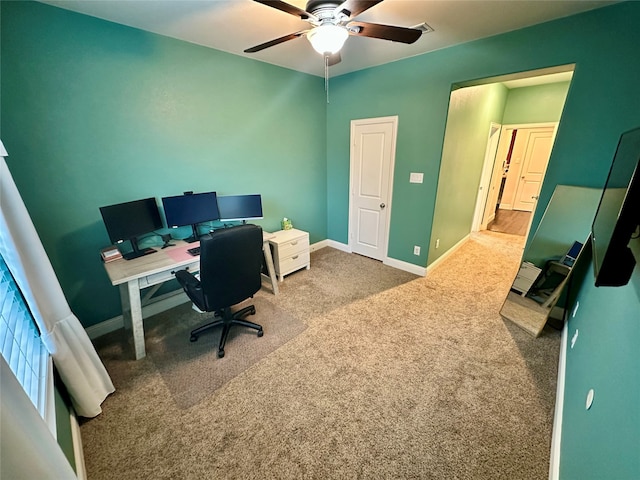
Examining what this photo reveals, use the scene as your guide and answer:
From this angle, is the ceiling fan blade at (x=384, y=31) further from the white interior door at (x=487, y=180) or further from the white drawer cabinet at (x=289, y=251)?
the white interior door at (x=487, y=180)

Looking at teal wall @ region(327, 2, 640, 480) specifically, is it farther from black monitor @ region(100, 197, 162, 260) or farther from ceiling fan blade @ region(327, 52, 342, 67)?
black monitor @ region(100, 197, 162, 260)

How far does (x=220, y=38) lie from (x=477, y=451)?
369 centimetres

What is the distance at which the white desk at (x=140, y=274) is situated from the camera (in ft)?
6.27

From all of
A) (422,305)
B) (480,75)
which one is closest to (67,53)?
(480,75)

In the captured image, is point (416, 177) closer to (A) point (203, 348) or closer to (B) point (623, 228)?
(B) point (623, 228)

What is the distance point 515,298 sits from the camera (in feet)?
8.10

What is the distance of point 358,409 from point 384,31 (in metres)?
2.41

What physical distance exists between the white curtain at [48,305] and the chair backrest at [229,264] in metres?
0.73

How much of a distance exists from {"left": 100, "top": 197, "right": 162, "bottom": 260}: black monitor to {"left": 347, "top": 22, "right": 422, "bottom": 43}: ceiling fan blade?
2.18m

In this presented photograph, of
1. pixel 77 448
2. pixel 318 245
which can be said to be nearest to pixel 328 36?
pixel 77 448

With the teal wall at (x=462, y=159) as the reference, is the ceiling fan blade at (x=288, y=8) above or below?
above

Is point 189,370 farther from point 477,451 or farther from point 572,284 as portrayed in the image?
point 572,284

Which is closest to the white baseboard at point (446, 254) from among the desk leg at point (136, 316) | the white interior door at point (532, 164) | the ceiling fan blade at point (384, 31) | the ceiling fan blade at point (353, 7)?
the ceiling fan blade at point (384, 31)

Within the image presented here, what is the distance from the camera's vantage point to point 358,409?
5.40 ft
